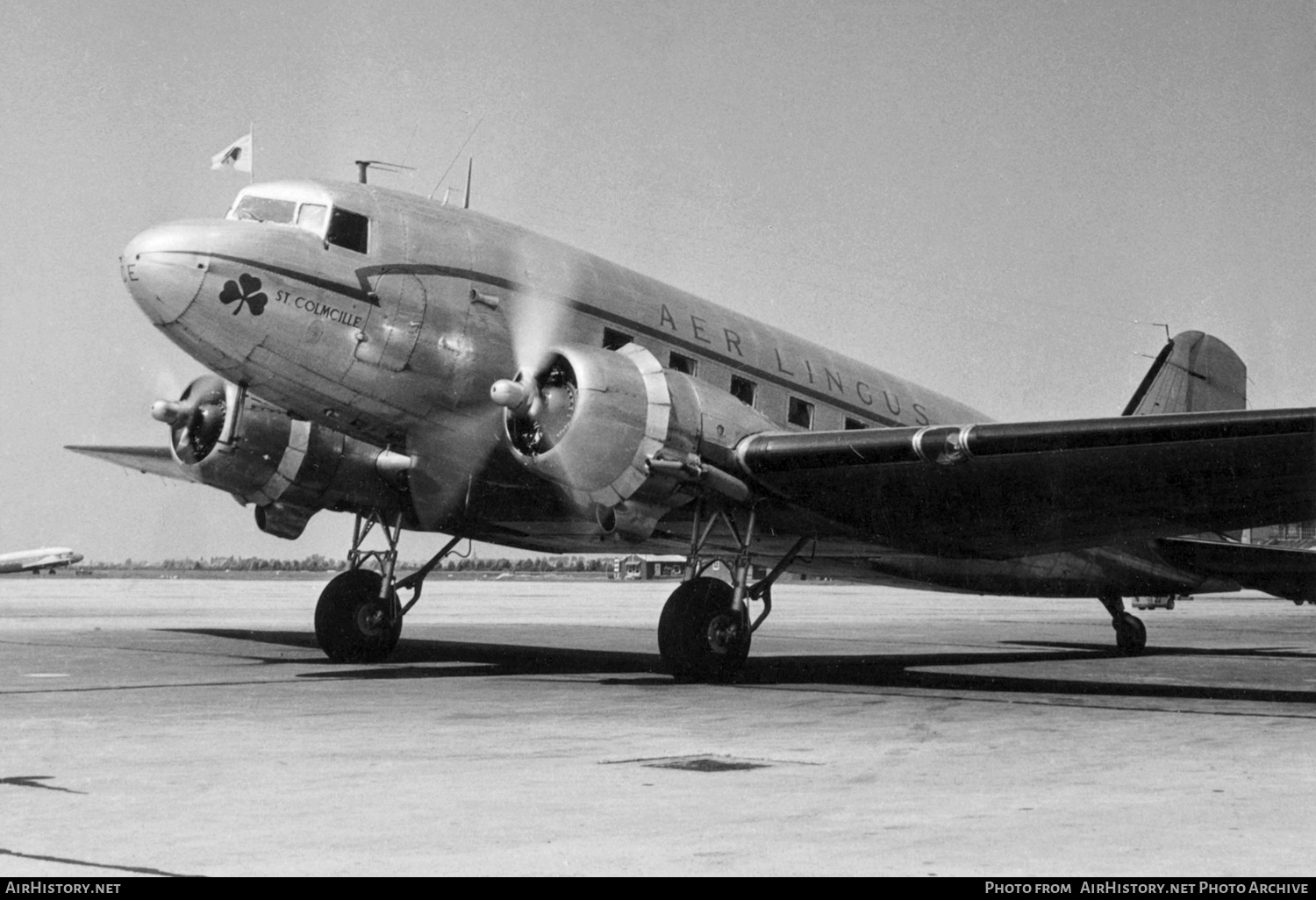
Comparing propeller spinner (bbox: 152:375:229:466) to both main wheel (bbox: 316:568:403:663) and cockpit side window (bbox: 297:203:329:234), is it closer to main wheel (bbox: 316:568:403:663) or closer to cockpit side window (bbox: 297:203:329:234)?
main wheel (bbox: 316:568:403:663)

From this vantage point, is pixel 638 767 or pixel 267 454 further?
pixel 267 454

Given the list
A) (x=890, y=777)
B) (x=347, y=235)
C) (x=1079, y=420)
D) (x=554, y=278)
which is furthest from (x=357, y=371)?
(x=890, y=777)

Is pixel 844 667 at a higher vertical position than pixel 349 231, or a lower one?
lower

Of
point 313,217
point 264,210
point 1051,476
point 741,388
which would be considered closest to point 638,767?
point 1051,476

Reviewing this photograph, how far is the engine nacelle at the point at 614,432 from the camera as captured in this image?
42.6ft

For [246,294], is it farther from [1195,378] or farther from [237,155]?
[1195,378]

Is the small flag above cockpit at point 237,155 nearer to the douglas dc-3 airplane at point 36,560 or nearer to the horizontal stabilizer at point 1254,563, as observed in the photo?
the horizontal stabilizer at point 1254,563

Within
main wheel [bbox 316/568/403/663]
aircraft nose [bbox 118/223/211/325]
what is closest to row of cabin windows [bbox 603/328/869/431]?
aircraft nose [bbox 118/223/211/325]

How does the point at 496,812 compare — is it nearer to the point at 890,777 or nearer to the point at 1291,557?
the point at 890,777

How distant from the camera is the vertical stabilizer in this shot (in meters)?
20.7

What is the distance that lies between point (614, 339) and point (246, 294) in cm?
388

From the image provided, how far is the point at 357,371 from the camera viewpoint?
44.2 feet

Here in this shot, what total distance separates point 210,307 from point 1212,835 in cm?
997

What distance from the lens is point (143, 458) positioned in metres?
20.8
